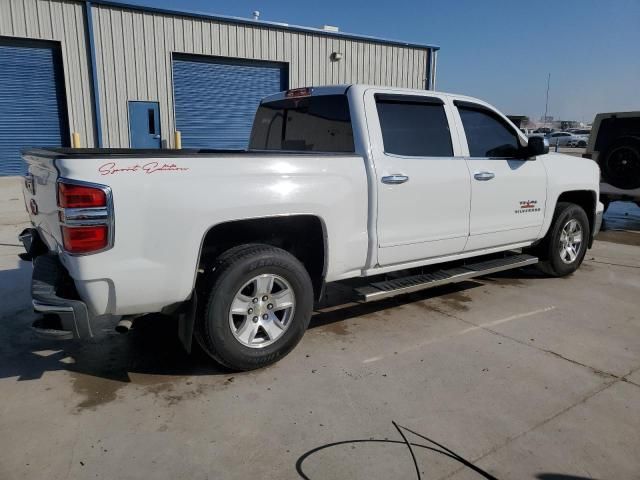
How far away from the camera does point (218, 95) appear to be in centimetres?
1644

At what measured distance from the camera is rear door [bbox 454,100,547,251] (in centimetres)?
468

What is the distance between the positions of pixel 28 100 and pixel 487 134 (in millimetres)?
13529

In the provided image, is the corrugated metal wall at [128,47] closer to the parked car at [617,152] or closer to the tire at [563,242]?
the parked car at [617,152]

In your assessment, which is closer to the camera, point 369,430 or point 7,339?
point 369,430

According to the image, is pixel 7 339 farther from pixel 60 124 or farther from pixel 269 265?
pixel 60 124

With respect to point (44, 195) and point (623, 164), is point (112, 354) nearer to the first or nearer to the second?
point (44, 195)

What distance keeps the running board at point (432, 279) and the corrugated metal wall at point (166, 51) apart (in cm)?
1252

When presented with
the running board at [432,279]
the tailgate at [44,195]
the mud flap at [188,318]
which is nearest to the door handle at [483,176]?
the running board at [432,279]

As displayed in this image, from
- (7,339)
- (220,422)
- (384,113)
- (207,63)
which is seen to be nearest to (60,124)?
(207,63)

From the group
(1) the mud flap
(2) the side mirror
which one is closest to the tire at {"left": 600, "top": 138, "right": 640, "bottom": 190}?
(2) the side mirror

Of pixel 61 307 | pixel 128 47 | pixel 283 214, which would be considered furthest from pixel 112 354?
pixel 128 47

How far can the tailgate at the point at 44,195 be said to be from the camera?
3.02 m

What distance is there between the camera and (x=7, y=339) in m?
4.04

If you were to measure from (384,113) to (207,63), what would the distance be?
1322 cm
